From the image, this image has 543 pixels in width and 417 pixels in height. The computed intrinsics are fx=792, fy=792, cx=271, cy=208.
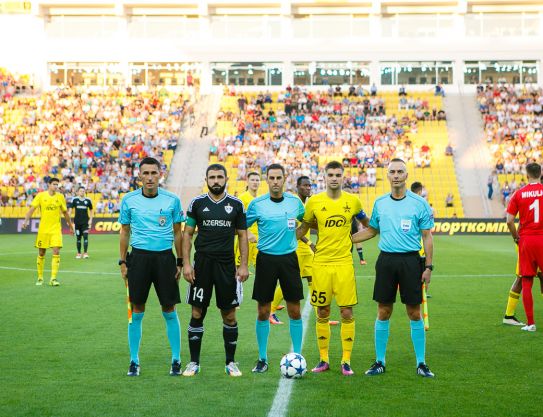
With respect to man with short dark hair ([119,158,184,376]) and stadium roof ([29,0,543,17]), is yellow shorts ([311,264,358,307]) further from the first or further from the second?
stadium roof ([29,0,543,17])

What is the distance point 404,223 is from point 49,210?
441 inches

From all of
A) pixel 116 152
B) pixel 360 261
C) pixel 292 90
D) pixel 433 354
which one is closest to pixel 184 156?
pixel 116 152

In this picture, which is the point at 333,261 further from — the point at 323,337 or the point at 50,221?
the point at 50,221

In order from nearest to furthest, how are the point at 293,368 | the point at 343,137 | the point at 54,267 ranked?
the point at 293,368 < the point at 54,267 < the point at 343,137

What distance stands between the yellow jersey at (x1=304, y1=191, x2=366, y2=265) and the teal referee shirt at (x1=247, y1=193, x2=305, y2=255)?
0.32m

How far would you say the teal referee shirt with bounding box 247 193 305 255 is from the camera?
30.0 feet

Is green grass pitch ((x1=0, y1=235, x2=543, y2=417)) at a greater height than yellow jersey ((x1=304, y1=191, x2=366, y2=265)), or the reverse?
yellow jersey ((x1=304, y1=191, x2=366, y2=265))

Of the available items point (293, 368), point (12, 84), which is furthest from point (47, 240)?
point (12, 84)

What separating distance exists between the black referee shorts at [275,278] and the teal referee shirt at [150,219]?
3.63 ft

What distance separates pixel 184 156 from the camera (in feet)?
161

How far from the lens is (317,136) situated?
48156 millimetres

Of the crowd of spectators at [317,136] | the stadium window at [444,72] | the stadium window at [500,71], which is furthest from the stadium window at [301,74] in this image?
the stadium window at [500,71]

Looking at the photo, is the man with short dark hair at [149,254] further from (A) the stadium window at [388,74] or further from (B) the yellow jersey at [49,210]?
(A) the stadium window at [388,74]

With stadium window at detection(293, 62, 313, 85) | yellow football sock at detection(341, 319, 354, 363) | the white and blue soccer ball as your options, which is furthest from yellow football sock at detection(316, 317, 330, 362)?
stadium window at detection(293, 62, 313, 85)
